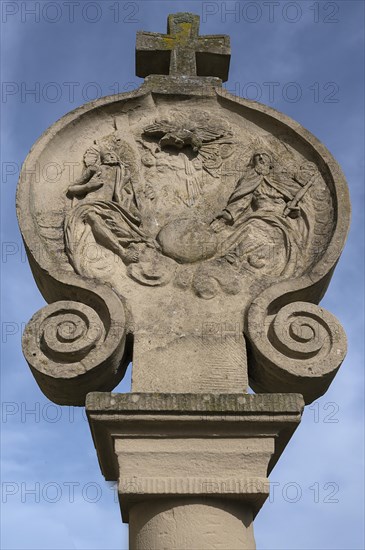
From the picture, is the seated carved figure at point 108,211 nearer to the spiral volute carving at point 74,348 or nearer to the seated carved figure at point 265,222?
the spiral volute carving at point 74,348

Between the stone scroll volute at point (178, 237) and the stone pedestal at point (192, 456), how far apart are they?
36 cm

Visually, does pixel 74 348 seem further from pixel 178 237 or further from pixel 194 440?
pixel 178 237

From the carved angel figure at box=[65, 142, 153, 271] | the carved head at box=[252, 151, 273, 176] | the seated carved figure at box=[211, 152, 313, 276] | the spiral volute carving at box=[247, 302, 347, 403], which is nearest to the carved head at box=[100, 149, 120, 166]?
the carved angel figure at box=[65, 142, 153, 271]

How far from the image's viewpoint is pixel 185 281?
5.79 metres

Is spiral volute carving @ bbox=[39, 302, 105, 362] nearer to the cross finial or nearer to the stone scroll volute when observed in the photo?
the stone scroll volute

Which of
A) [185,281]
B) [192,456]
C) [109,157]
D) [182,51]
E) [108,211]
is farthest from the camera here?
[182,51]

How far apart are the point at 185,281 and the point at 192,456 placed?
129 cm

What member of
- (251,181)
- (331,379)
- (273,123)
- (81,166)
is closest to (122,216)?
(81,166)

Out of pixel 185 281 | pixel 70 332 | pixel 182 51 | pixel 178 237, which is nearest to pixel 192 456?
pixel 70 332

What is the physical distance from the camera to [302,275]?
5805 millimetres

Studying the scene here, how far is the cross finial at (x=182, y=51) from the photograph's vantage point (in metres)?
6.84

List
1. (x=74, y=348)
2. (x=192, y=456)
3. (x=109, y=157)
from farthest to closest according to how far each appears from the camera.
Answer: (x=109, y=157)
(x=74, y=348)
(x=192, y=456)

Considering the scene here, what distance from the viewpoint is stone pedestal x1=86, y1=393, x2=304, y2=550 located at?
16.1ft

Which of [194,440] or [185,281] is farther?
[185,281]
